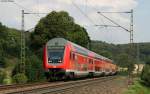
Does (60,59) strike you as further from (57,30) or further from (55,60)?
(57,30)

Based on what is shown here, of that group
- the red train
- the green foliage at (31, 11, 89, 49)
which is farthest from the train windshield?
the green foliage at (31, 11, 89, 49)

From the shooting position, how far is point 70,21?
102 m

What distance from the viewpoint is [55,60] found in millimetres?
40156

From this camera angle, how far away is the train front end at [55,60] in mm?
39975

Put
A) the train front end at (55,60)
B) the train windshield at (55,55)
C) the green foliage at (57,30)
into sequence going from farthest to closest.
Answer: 1. the green foliage at (57,30)
2. the train windshield at (55,55)
3. the train front end at (55,60)

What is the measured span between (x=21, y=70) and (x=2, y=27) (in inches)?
3306

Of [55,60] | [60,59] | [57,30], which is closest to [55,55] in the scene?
[55,60]

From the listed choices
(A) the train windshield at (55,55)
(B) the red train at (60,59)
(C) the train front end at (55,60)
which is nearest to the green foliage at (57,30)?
(B) the red train at (60,59)

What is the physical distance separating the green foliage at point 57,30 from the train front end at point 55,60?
4791cm

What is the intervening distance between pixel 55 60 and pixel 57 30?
165 ft

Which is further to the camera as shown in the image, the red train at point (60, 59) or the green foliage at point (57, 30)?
the green foliage at point (57, 30)

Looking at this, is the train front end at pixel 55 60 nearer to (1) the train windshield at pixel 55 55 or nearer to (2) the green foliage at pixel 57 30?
(1) the train windshield at pixel 55 55

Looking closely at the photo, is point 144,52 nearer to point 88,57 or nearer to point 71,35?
point 71,35

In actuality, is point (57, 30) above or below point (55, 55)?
above
